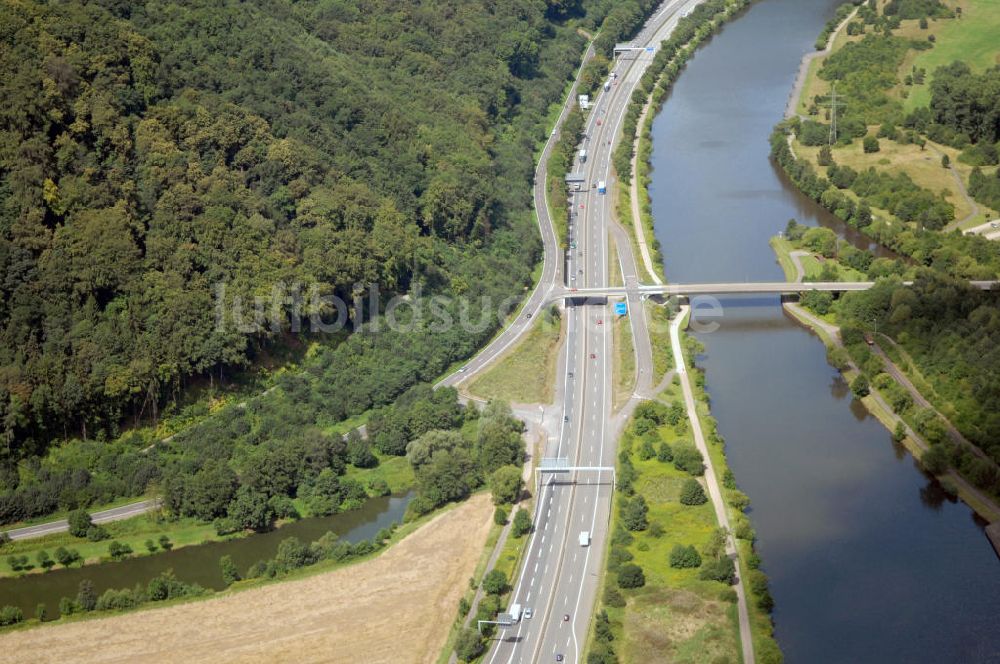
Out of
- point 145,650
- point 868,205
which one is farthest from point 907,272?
point 145,650

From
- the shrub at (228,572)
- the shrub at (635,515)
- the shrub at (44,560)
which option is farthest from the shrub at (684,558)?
the shrub at (44,560)

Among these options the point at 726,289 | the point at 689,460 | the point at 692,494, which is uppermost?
the point at 726,289

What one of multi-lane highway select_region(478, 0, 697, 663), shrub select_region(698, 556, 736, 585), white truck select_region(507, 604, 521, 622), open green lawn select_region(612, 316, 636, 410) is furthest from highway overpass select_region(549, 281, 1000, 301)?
white truck select_region(507, 604, 521, 622)

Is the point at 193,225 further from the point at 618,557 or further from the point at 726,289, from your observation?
the point at 618,557

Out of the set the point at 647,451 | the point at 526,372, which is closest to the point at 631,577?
the point at 647,451

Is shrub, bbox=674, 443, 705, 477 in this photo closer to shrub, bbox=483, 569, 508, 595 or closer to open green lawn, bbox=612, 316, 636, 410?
open green lawn, bbox=612, 316, 636, 410

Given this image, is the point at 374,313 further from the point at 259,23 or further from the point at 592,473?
the point at 259,23
